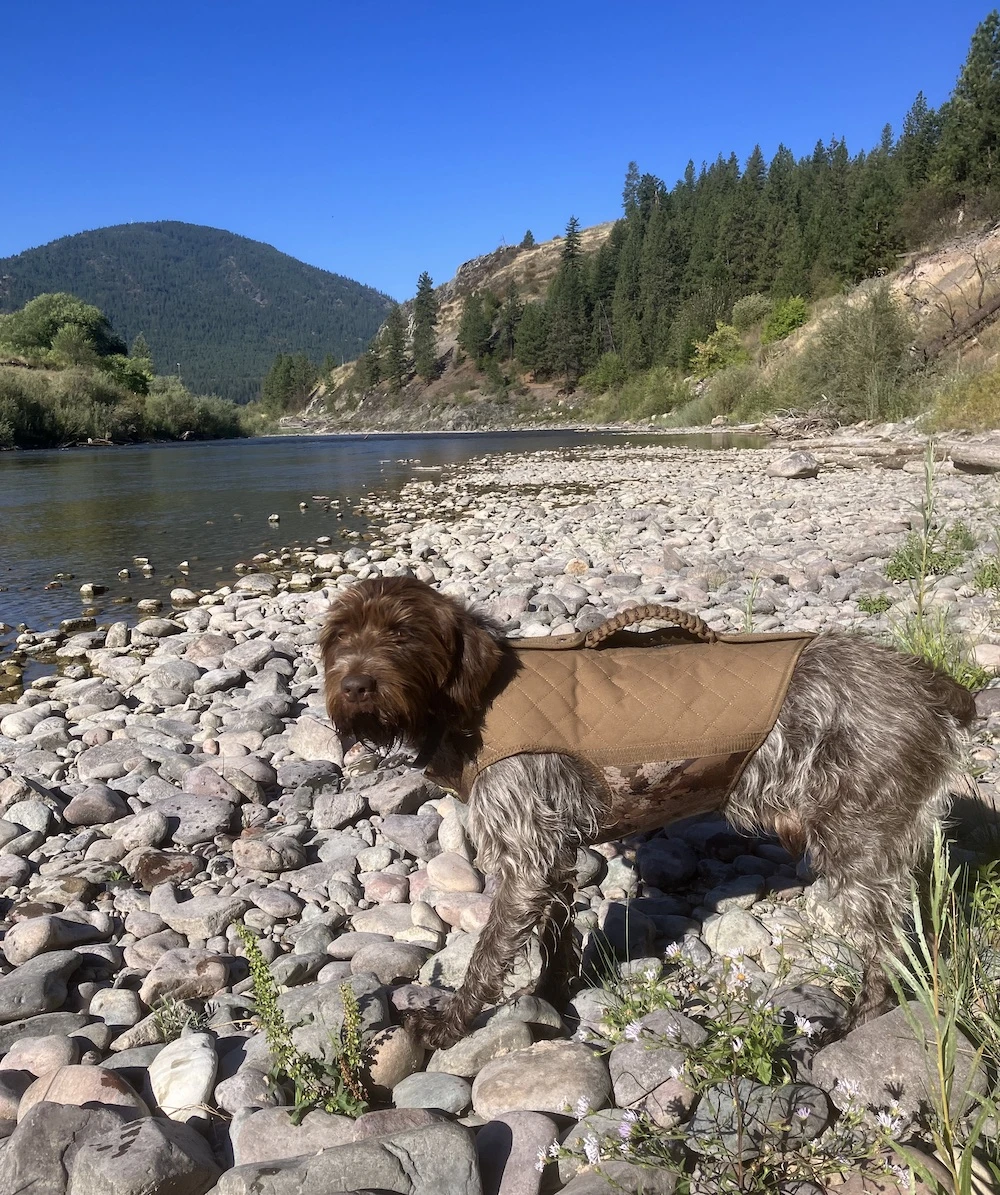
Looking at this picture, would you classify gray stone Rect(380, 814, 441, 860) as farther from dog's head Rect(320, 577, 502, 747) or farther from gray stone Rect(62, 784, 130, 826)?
gray stone Rect(62, 784, 130, 826)

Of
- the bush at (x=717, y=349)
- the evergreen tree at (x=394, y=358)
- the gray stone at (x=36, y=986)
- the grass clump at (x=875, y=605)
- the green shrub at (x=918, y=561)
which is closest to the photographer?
the gray stone at (x=36, y=986)

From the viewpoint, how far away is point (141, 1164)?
2.62 m

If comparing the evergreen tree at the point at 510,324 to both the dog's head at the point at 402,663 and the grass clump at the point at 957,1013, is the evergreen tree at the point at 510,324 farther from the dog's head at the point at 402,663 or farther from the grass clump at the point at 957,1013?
the grass clump at the point at 957,1013

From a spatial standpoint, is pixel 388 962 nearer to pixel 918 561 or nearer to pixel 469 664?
pixel 469 664

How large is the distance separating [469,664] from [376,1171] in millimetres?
1800

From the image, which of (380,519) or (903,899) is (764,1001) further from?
(380,519)

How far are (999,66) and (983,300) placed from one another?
34345 millimetres

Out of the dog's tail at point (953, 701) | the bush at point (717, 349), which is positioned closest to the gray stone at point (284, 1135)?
the dog's tail at point (953, 701)

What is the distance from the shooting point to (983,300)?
42344 millimetres

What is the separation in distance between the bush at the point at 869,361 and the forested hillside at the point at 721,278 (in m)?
0.14

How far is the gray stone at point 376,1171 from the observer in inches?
103

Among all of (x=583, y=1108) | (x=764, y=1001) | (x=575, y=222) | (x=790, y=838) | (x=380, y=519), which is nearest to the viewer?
(x=583, y=1108)

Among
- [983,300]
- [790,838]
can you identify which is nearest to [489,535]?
[790,838]

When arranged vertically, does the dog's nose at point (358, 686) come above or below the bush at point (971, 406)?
below
